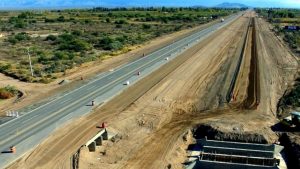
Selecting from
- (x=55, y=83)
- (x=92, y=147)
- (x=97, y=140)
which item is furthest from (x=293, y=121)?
(x=55, y=83)

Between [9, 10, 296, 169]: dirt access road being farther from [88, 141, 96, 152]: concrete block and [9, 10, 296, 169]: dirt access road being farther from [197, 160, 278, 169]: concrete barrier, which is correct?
[197, 160, 278, 169]: concrete barrier

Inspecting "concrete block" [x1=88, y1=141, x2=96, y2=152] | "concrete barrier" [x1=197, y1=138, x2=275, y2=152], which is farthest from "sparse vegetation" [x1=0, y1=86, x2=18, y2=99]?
"concrete barrier" [x1=197, y1=138, x2=275, y2=152]

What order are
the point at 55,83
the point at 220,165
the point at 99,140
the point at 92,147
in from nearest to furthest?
the point at 220,165 < the point at 92,147 < the point at 99,140 < the point at 55,83

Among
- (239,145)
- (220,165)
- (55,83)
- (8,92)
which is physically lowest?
(8,92)

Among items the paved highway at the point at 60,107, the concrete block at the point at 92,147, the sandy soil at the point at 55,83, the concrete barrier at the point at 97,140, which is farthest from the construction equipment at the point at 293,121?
the sandy soil at the point at 55,83

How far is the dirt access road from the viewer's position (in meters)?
27.7

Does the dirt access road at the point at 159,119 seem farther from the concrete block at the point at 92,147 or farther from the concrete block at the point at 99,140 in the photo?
the concrete block at the point at 99,140

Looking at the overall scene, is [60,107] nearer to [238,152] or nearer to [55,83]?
[55,83]

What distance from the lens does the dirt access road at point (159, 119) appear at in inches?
1091

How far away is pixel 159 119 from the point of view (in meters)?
35.7

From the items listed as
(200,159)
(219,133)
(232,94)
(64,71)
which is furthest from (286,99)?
(64,71)

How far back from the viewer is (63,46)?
260 feet

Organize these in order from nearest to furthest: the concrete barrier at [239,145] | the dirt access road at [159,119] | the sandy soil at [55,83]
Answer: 1. the dirt access road at [159,119]
2. the concrete barrier at [239,145]
3. the sandy soil at [55,83]

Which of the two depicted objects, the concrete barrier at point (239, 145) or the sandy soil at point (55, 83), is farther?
the sandy soil at point (55, 83)
